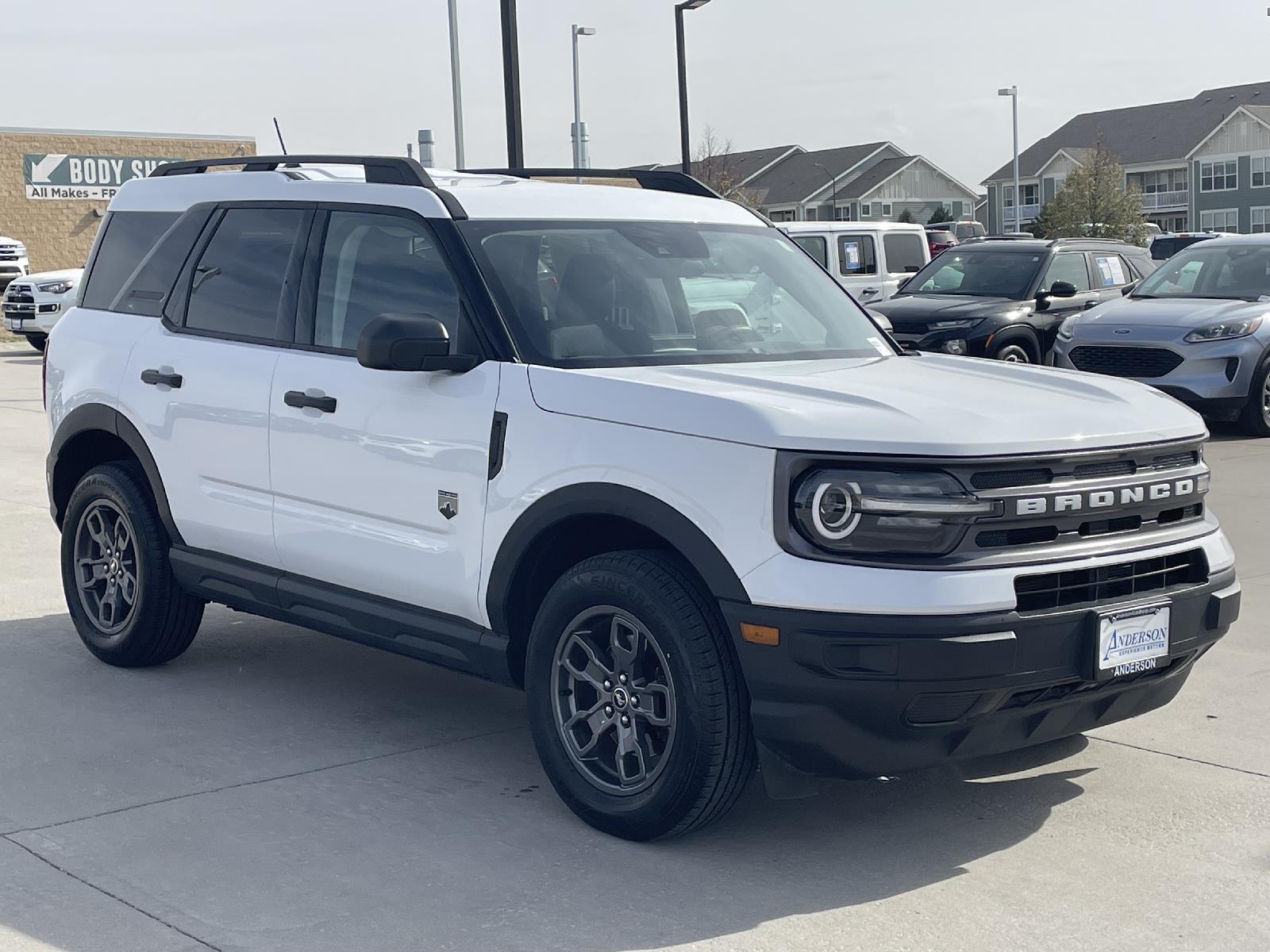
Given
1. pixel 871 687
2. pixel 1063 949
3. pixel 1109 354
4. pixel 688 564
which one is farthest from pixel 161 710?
pixel 1109 354

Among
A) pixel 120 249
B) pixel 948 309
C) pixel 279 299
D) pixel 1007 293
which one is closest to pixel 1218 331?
pixel 948 309

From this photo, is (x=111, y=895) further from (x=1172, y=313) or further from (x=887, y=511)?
(x=1172, y=313)

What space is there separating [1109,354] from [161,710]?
10.2 m

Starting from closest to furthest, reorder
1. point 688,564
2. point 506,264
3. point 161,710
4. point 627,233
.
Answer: point 688,564, point 506,264, point 627,233, point 161,710

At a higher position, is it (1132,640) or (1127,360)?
(1127,360)

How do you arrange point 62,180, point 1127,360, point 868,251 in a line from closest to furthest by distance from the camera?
point 1127,360 → point 868,251 → point 62,180

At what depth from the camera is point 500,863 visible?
4324mm

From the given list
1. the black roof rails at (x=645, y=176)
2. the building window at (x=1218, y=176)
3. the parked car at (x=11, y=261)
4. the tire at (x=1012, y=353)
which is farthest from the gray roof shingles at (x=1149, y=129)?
the black roof rails at (x=645, y=176)

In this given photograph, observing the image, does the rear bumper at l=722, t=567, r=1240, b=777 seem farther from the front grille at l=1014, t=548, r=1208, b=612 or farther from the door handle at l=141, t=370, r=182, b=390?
the door handle at l=141, t=370, r=182, b=390

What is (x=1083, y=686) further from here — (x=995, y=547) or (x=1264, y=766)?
(x=1264, y=766)

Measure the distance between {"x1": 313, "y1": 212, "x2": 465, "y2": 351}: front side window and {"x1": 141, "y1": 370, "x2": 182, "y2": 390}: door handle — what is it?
76 centimetres

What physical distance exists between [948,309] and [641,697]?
1227cm

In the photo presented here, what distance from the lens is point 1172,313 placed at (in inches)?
550

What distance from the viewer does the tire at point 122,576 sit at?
6238mm
